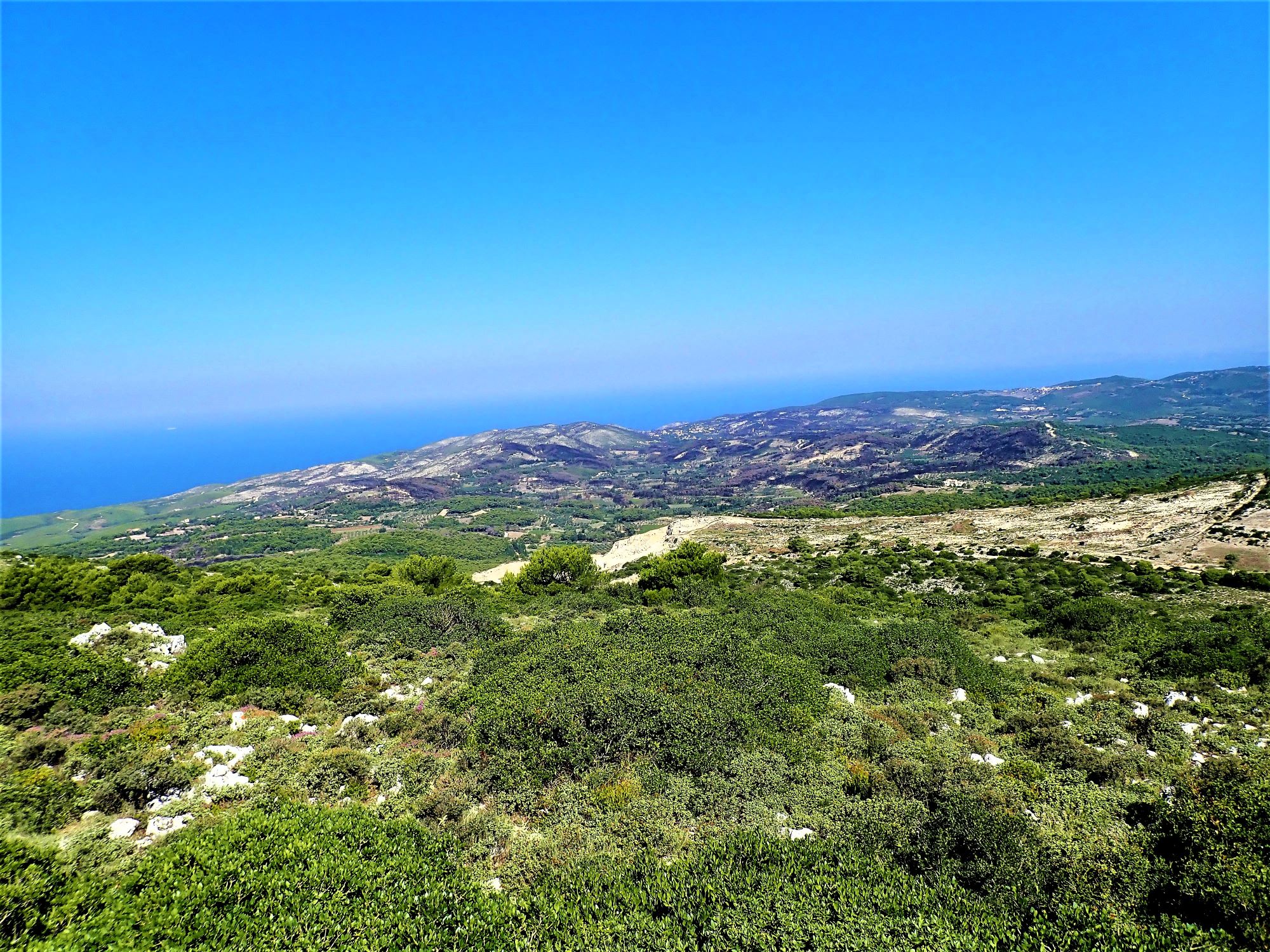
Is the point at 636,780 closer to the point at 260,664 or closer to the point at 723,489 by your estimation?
the point at 260,664

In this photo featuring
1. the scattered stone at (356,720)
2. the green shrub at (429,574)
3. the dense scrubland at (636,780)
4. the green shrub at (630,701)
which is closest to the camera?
the dense scrubland at (636,780)

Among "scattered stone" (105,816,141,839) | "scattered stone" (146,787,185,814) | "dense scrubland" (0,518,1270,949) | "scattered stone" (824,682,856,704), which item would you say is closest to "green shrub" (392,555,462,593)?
"dense scrubland" (0,518,1270,949)

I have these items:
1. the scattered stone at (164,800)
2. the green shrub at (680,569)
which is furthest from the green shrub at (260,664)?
the green shrub at (680,569)

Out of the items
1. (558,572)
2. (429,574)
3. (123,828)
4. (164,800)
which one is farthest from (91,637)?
(558,572)

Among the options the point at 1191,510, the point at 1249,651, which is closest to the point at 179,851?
the point at 1249,651

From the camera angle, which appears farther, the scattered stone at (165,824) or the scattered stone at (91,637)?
the scattered stone at (91,637)

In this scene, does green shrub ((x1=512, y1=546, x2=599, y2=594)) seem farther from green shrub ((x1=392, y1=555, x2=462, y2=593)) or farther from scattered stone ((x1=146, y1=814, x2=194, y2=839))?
scattered stone ((x1=146, y1=814, x2=194, y2=839))

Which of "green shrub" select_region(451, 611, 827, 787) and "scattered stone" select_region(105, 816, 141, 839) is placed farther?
"green shrub" select_region(451, 611, 827, 787)

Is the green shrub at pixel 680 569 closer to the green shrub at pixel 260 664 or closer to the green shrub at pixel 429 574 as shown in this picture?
the green shrub at pixel 429 574
